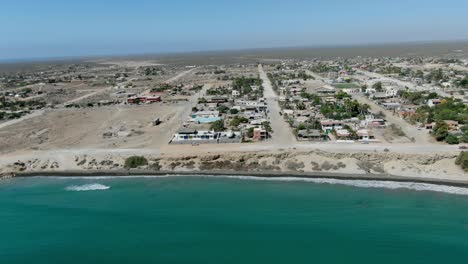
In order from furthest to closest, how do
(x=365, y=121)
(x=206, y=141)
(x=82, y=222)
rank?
(x=365, y=121), (x=206, y=141), (x=82, y=222)

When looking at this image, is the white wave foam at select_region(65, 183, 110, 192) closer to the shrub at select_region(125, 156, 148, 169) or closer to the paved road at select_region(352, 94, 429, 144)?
the shrub at select_region(125, 156, 148, 169)

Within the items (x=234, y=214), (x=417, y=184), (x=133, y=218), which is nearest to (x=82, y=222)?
(x=133, y=218)

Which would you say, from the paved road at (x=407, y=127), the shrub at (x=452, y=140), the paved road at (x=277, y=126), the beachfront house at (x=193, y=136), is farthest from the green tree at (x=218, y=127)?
the shrub at (x=452, y=140)

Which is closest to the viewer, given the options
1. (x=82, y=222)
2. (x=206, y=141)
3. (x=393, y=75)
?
(x=82, y=222)

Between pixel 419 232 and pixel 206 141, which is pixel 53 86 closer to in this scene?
pixel 206 141

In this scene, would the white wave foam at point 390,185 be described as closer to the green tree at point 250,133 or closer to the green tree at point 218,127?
the green tree at point 250,133

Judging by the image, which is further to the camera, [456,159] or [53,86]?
[53,86]

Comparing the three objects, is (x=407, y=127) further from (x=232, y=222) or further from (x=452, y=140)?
(x=232, y=222)

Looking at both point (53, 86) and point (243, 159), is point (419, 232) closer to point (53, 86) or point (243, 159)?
point (243, 159)
